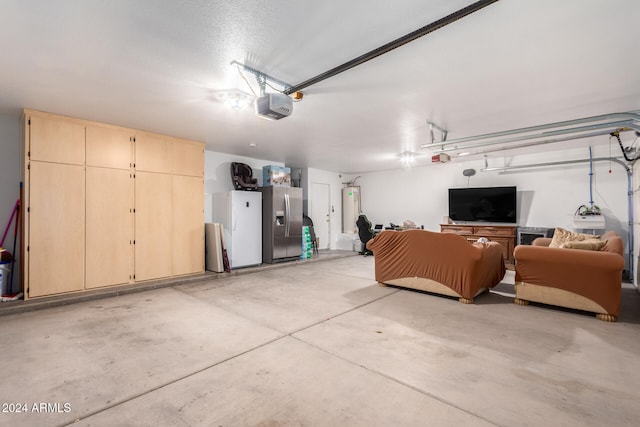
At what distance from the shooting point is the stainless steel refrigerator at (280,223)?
252 inches

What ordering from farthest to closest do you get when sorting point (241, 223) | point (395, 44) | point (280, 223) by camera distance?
point (280, 223), point (241, 223), point (395, 44)

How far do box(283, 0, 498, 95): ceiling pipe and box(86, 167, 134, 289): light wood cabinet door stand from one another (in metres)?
3.34

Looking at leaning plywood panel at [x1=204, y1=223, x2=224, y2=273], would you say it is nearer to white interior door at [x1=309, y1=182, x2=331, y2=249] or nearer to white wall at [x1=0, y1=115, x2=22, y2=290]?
white wall at [x1=0, y1=115, x2=22, y2=290]

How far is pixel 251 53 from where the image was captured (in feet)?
7.87

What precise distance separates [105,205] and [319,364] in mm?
4173

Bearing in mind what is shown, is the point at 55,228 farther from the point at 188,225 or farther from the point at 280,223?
the point at 280,223

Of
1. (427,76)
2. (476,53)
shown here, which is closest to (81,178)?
(427,76)

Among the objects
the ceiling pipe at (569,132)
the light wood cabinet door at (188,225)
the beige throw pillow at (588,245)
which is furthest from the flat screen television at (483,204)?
the light wood cabinet door at (188,225)

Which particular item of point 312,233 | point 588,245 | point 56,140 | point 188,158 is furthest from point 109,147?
point 588,245

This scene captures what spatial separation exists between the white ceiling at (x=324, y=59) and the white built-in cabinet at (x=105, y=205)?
0.47 meters

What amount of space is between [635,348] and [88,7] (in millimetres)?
5174

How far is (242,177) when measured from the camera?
6375 millimetres

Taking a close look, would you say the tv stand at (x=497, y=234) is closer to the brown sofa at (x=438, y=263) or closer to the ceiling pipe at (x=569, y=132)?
the brown sofa at (x=438, y=263)

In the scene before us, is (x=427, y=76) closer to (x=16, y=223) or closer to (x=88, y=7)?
(x=88, y=7)
